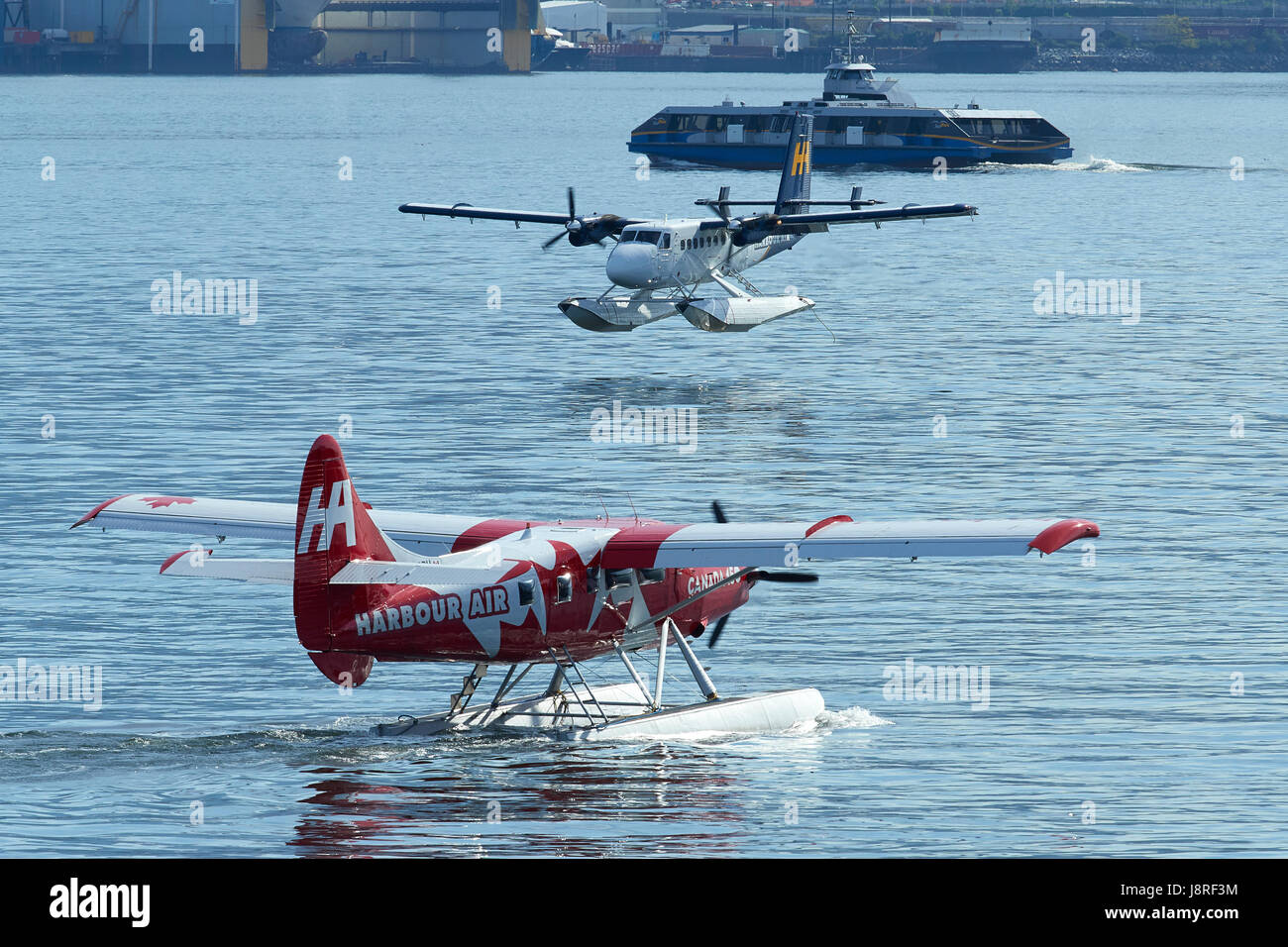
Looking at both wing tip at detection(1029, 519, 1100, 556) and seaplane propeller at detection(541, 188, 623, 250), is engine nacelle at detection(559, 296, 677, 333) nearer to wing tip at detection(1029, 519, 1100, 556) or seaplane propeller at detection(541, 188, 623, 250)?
seaplane propeller at detection(541, 188, 623, 250)

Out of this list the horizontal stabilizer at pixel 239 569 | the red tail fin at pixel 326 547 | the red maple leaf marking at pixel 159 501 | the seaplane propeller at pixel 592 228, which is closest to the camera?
the red tail fin at pixel 326 547

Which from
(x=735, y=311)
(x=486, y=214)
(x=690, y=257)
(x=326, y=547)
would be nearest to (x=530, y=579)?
(x=326, y=547)

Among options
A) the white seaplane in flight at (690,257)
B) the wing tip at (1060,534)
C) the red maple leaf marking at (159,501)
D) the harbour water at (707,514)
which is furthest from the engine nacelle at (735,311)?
the wing tip at (1060,534)

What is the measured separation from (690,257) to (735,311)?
2180 millimetres

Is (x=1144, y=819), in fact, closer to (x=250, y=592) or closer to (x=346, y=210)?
(x=250, y=592)

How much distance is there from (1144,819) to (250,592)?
53.7ft

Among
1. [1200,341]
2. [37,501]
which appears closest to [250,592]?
[37,501]

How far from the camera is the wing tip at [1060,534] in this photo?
19359 mm

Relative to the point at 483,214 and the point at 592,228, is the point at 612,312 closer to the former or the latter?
the point at 592,228

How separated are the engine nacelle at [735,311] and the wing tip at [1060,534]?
1460 inches

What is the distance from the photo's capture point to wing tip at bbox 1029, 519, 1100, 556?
1936cm

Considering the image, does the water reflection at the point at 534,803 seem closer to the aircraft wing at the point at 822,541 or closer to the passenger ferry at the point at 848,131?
the aircraft wing at the point at 822,541
